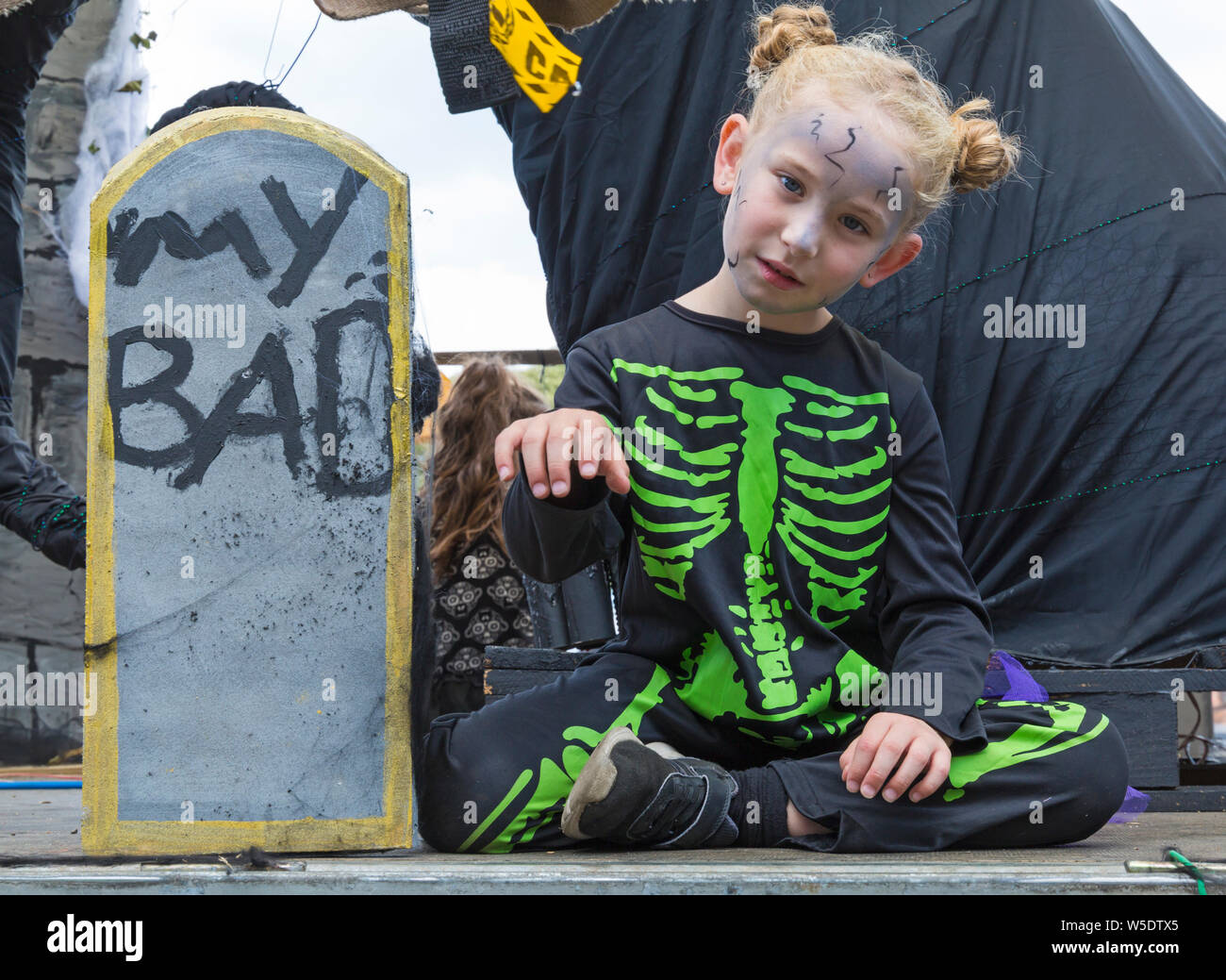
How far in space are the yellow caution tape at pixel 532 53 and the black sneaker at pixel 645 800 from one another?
5.13 feet

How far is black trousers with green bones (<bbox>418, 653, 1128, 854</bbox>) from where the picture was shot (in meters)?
1.35

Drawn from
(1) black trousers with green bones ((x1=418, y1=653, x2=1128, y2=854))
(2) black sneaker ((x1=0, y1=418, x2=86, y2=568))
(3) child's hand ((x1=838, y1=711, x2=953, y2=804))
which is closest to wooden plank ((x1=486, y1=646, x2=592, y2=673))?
(1) black trousers with green bones ((x1=418, y1=653, x2=1128, y2=854))

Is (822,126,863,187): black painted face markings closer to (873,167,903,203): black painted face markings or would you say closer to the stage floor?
(873,167,903,203): black painted face markings

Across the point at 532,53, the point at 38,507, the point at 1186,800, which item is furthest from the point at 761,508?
the point at 38,507

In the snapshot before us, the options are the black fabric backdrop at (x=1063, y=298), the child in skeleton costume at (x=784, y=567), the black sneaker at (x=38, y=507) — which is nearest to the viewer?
the child in skeleton costume at (x=784, y=567)

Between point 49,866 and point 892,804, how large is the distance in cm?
92

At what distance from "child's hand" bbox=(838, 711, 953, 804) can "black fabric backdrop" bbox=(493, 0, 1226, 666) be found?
37.3 inches

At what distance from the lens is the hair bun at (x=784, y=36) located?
5.38 feet

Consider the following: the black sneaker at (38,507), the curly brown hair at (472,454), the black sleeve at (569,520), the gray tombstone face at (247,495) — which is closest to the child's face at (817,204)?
the black sleeve at (569,520)

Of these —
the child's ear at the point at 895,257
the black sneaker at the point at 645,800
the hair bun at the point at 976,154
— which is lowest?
the black sneaker at the point at 645,800

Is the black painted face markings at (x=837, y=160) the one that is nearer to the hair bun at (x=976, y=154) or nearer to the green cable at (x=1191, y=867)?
the hair bun at (x=976, y=154)

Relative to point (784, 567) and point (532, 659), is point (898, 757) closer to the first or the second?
point (784, 567)

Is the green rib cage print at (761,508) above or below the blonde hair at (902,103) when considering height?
below

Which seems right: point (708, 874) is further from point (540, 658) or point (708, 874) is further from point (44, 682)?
point (44, 682)
